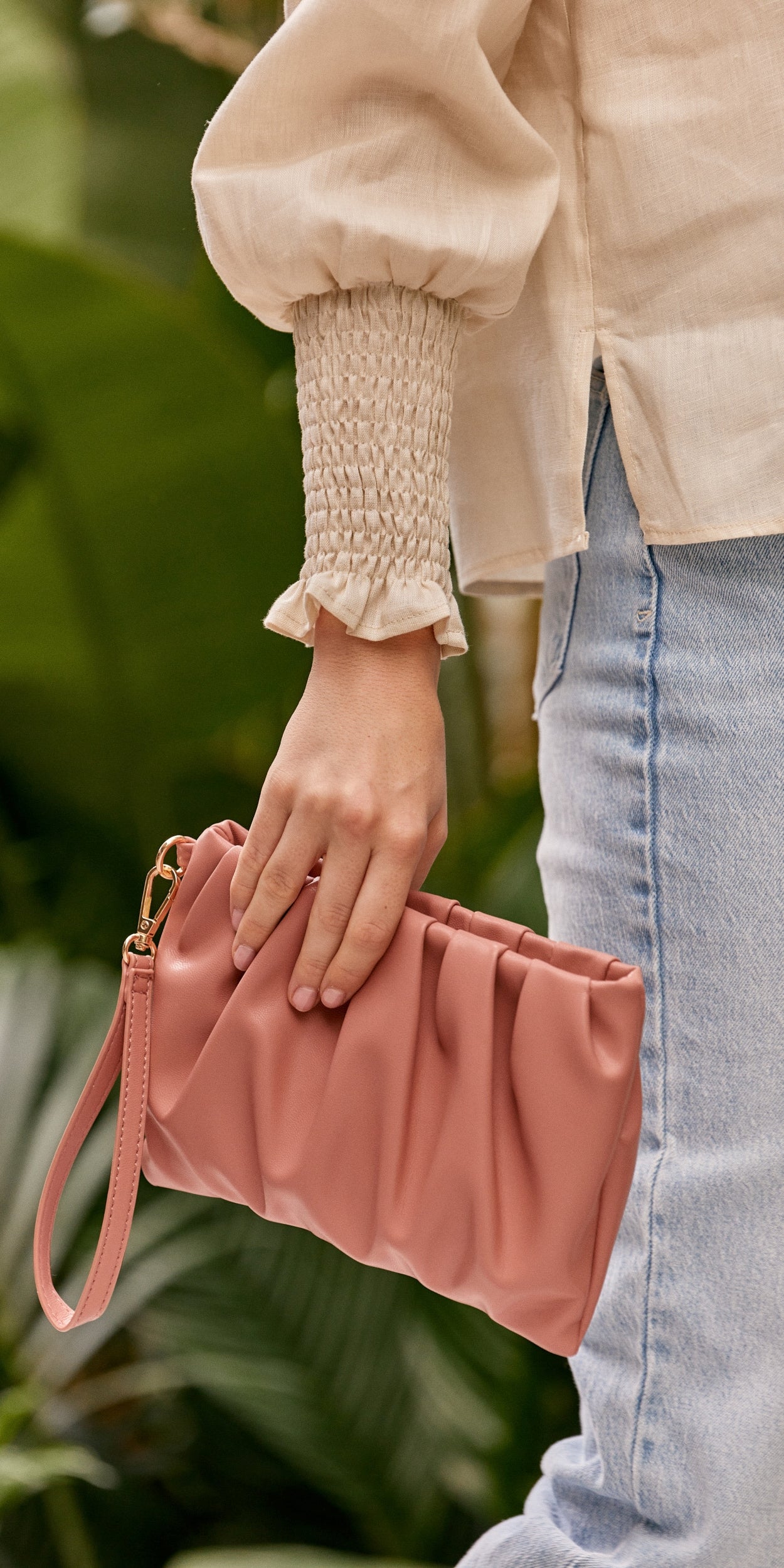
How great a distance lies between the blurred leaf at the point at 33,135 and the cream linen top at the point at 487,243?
47.1 inches

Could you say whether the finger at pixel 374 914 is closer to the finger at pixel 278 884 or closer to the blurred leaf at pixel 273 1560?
the finger at pixel 278 884

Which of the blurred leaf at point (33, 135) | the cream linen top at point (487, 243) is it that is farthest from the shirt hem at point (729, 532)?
the blurred leaf at point (33, 135)

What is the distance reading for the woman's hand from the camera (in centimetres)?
55

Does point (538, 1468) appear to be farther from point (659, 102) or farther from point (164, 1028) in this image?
point (659, 102)

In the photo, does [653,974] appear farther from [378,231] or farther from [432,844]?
[378,231]

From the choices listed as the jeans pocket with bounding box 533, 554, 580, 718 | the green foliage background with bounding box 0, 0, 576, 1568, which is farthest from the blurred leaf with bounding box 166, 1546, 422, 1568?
the jeans pocket with bounding box 533, 554, 580, 718

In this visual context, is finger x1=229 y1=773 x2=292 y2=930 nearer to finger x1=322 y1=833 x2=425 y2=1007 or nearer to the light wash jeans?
finger x1=322 y1=833 x2=425 y2=1007

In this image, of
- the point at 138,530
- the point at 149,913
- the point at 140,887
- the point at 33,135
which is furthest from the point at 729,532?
the point at 33,135

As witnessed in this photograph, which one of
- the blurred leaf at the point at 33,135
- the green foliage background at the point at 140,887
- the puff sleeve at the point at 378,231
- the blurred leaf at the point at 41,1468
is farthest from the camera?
the blurred leaf at the point at 33,135

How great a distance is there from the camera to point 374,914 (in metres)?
0.56

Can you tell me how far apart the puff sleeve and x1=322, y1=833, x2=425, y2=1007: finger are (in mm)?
102

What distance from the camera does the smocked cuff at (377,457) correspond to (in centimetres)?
55

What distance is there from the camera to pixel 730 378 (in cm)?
57

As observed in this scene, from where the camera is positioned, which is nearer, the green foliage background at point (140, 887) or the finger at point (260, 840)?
the finger at point (260, 840)
